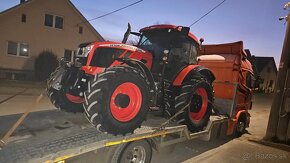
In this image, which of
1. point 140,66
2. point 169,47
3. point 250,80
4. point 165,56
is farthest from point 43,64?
point 140,66

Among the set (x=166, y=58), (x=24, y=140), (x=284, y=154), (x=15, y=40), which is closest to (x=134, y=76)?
(x=166, y=58)

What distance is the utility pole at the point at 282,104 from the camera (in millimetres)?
8477

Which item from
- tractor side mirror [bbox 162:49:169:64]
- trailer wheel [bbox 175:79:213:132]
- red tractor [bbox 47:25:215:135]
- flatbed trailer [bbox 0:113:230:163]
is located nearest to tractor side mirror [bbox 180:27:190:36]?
red tractor [bbox 47:25:215:135]

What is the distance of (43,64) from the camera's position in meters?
22.2

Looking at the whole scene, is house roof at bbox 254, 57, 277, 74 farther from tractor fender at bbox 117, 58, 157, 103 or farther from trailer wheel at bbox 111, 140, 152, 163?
trailer wheel at bbox 111, 140, 152, 163

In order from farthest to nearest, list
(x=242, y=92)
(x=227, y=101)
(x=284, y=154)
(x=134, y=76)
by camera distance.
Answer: (x=242, y=92)
(x=227, y=101)
(x=284, y=154)
(x=134, y=76)

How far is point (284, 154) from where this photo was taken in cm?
746

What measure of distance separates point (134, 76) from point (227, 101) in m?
4.65

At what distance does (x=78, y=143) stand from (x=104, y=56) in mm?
1908

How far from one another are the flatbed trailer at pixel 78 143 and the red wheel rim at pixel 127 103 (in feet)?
1.09

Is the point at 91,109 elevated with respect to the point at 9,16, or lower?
lower

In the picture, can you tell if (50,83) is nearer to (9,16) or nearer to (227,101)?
(227,101)

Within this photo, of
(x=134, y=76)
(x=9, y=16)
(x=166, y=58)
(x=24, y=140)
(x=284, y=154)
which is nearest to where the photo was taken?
(x=24, y=140)

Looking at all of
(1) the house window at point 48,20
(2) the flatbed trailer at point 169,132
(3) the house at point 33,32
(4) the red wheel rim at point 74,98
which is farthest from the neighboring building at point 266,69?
(4) the red wheel rim at point 74,98
